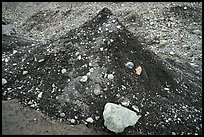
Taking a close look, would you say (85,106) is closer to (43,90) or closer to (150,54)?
(43,90)

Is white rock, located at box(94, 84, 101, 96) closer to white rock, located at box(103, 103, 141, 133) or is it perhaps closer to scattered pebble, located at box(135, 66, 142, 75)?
white rock, located at box(103, 103, 141, 133)

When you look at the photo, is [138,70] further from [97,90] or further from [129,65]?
[97,90]

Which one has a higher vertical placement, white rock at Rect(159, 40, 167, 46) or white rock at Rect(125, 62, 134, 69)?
white rock at Rect(125, 62, 134, 69)

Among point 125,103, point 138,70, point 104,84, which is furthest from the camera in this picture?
point 138,70

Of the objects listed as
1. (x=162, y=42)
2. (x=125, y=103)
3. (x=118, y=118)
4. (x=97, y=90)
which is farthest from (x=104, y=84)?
(x=162, y=42)

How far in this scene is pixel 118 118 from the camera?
3596 mm

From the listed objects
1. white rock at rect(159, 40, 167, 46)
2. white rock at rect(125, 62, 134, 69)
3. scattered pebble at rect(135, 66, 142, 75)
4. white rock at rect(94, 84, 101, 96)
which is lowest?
white rock at rect(159, 40, 167, 46)

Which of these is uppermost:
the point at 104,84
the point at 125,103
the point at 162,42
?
the point at 104,84

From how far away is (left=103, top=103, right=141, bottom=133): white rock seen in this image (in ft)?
11.8

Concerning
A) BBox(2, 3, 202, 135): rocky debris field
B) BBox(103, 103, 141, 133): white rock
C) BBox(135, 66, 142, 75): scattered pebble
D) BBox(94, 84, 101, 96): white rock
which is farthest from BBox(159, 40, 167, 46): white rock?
BBox(103, 103, 141, 133): white rock

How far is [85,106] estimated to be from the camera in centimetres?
385

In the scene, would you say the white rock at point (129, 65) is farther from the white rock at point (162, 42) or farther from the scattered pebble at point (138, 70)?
the white rock at point (162, 42)

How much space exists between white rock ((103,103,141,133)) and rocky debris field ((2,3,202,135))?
0.04 feet

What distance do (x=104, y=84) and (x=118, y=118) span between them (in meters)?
0.60
